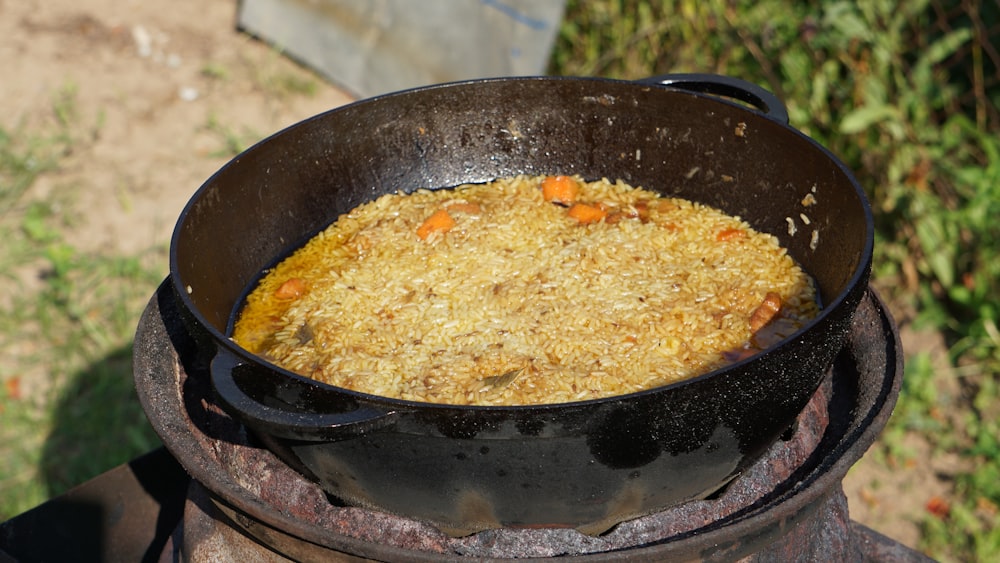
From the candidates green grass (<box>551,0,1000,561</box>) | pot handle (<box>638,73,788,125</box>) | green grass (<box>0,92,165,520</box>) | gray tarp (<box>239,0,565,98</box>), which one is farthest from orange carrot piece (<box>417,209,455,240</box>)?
gray tarp (<box>239,0,565,98</box>)

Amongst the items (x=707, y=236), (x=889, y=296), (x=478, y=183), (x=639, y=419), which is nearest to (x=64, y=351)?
(x=478, y=183)

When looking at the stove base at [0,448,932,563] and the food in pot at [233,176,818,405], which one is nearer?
the food in pot at [233,176,818,405]

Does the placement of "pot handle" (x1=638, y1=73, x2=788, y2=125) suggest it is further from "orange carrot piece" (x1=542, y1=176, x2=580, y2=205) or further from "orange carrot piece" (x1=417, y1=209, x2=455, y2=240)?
"orange carrot piece" (x1=417, y1=209, x2=455, y2=240)

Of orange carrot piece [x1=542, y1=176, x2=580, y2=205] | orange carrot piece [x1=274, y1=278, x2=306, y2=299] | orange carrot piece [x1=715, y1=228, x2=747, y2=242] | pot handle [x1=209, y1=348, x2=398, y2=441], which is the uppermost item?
pot handle [x1=209, y1=348, x2=398, y2=441]

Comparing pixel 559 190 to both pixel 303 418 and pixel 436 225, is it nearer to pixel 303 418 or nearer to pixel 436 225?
pixel 436 225

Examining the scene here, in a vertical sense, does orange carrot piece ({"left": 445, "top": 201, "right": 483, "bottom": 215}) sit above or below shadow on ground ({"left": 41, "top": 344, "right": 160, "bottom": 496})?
above

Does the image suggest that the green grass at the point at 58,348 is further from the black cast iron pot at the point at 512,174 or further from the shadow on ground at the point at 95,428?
the black cast iron pot at the point at 512,174

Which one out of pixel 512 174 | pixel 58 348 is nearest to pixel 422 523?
pixel 512 174

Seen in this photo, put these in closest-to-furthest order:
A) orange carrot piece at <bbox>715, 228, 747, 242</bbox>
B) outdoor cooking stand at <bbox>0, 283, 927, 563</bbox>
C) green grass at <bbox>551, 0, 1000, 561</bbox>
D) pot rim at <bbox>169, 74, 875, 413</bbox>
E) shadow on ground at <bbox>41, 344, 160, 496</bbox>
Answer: pot rim at <bbox>169, 74, 875, 413</bbox> → outdoor cooking stand at <bbox>0, 283, 927, 563</bbox> → orange carrot piece at <bbox>715, 228, 747, 242</bbox> → shadow on ground at <bbox>41, 344, 160, 496</bbox> → green grass at <bbox>551, 0, 1000, 561</bbox>
